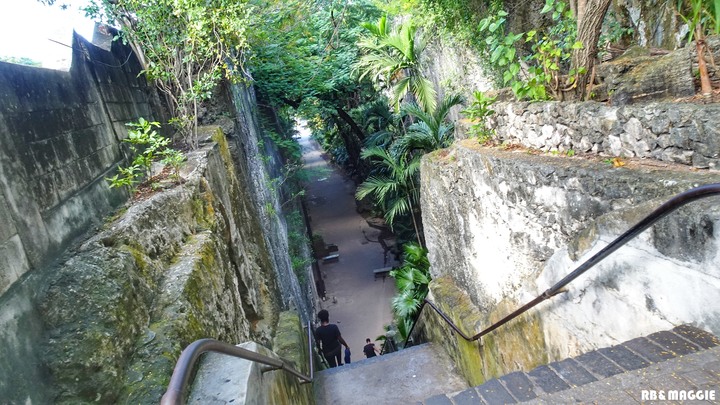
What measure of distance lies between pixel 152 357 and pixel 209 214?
210cm

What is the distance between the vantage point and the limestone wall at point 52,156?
84.1 inches

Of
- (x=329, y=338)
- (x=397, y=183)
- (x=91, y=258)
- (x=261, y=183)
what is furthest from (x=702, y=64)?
(x=261, y=183)

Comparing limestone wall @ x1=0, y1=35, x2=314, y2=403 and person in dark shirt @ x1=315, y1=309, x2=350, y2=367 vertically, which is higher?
limestone wall @ x1=0, y1=35, x2=314, y2=403

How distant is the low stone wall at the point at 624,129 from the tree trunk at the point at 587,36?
396 mm

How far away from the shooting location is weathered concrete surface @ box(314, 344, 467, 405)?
466 cm

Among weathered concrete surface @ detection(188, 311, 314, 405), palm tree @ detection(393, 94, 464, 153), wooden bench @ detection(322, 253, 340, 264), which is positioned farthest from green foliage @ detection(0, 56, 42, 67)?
wooden bench @ detection(322, 253, 340, 264)

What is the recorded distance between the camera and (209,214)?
4.16 metres

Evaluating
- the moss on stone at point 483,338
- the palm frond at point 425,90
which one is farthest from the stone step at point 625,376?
the palm frond at point 425,90

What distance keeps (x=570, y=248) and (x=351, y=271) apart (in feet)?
35.6

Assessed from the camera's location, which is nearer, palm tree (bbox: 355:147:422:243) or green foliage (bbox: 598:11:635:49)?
green foliage (bbox: 598:11:635:49)

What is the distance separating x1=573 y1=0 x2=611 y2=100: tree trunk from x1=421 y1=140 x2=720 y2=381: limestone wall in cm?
75

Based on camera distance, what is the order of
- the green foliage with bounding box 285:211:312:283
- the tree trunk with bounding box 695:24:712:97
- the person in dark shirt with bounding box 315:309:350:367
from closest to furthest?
1. the tree trunk with bounding box 695:24:712:97
2. the person in dark shirt with bounding box 315:309:350:367
3. the green foliage with bounding box 285:211:312:283

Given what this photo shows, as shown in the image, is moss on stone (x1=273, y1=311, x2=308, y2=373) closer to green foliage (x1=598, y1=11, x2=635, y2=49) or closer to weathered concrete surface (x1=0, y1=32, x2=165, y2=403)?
weathered concrete surface (x1=0, y1=32, x2=165, y2=403)

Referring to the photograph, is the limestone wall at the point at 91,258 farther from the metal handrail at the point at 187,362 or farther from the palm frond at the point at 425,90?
the palm frond at the point at 425,90
